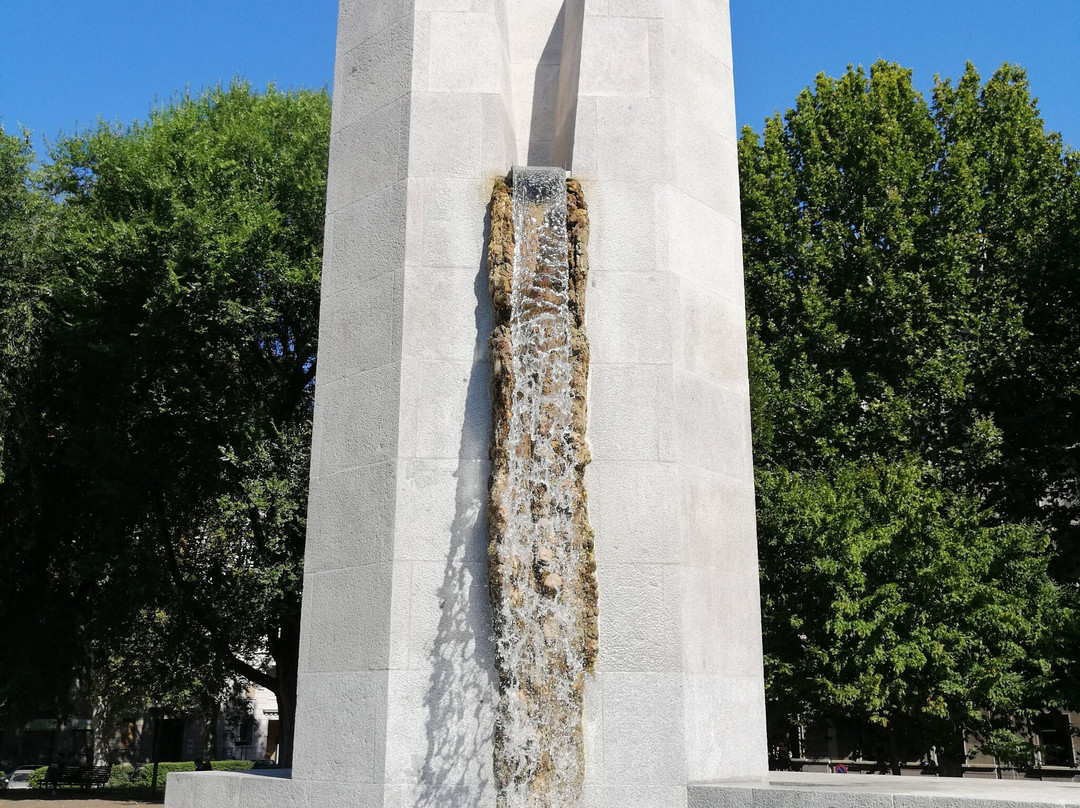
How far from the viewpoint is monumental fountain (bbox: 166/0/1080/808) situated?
879 cm

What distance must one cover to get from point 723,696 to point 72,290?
19.8 m

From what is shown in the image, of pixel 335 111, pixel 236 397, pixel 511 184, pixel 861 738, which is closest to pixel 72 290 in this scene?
pixel 236 397

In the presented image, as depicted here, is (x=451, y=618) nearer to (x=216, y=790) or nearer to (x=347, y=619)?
(x=347, y=619)

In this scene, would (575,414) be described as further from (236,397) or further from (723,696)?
(236,397)

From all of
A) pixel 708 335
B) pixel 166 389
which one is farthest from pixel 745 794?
pixel 166 389

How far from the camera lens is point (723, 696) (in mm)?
9570

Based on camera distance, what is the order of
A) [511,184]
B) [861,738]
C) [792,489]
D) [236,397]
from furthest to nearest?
1. [861,738]
2. [236,397]
3. [792,489]
4. [511,184]

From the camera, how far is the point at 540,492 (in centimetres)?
914

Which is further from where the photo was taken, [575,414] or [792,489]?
[792,489]

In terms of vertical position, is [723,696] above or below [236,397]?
below

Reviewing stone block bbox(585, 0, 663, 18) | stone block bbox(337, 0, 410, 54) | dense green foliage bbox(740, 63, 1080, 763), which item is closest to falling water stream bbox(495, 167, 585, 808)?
stone block bbox(585, 0, 663, 18)

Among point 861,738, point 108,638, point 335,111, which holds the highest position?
point 335,111

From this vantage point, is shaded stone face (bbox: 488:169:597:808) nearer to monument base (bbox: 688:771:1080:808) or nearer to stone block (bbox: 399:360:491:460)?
stone block (bbox: 399:360:491:460)

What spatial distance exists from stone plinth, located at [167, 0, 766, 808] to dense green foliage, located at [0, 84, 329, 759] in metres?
13.9
